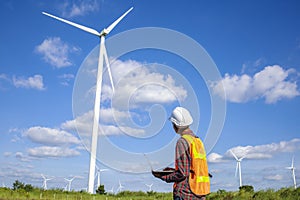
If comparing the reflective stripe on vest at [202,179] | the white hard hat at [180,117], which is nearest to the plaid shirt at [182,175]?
the reflective stripe on vest at [202,179]

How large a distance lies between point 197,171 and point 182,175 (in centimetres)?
19

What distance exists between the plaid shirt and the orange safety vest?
1.9 inches

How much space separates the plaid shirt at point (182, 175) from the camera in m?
4.52

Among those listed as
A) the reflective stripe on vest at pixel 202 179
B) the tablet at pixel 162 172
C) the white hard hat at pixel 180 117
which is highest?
the white hard hat at pixel 180 117

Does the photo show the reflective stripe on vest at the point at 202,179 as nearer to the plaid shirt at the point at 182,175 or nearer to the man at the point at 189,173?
the man at the point at 189,173

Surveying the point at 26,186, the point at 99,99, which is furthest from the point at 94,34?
the point at 26,186

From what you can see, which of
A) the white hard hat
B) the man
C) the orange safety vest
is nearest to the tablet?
the man

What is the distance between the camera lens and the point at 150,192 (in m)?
37.0

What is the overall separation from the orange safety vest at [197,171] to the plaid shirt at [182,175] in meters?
0.05

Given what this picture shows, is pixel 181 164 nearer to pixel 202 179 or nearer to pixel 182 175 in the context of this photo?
pixel 182 175

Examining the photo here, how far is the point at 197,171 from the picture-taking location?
455 centimetres

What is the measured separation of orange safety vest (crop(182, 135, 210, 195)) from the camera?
4.54m

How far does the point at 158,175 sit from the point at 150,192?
3337 cm

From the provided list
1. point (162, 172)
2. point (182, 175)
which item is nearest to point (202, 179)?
point (182, 175)
